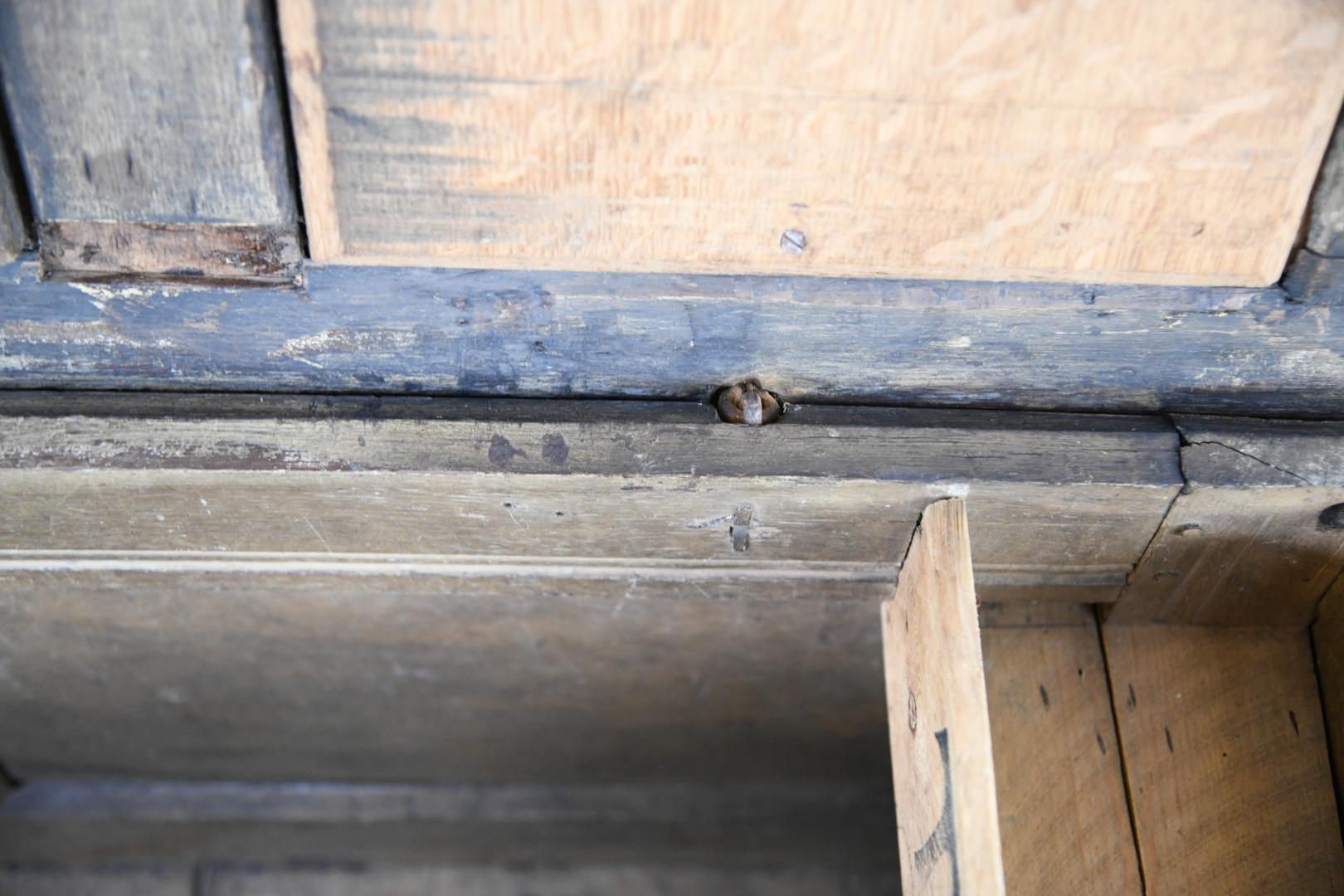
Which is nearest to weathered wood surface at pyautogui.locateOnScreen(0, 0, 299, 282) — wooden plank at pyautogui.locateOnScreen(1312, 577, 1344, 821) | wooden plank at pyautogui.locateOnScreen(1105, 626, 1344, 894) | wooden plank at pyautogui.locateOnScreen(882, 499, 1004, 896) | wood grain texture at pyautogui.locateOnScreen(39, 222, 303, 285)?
wood grain texture at pyautogui.locateOnScreen(39, 222, 303, 285)

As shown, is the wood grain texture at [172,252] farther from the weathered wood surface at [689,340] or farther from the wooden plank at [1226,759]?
the wooden plank at [1226,759]

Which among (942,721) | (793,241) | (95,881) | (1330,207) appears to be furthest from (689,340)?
(95,881)

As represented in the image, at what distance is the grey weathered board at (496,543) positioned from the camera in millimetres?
1088

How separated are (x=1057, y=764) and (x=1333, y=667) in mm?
325

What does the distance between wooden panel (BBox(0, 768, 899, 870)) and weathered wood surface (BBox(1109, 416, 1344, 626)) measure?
33.0 inches

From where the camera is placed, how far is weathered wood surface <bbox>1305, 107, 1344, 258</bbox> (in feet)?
3.31

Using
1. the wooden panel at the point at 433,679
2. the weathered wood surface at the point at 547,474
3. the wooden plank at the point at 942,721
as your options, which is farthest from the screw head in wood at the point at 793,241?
the wooden panel at the point at 433,679

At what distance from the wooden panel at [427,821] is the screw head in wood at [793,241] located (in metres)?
1.17

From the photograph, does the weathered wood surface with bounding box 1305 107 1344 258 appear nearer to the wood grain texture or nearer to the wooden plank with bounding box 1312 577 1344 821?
the wooden plank with bounding box 1312 577 1344 821

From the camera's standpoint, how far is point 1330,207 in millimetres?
1034

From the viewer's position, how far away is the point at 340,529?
3.83 feet

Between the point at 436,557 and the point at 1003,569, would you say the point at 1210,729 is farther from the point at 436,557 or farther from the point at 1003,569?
the point at 436,557

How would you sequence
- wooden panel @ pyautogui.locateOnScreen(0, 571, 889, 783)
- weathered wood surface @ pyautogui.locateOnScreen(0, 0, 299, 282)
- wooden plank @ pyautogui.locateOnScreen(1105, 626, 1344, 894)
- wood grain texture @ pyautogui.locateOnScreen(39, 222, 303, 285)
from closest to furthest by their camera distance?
weathered wood surface @ pyautogui.locateOnScreen(0, 0, 299, 282) → wood grain texture @ pyautogui.locateOnScreen(39, 222, 303, 285) → wooden plank @ pyautogui.locateOnScreen(1105, 626, 1344, 894) → wooden panel @ pyautogui.locateOnScreen(0, 571, 889, 783)

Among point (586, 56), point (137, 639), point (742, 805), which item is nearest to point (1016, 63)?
point (586, 56)
